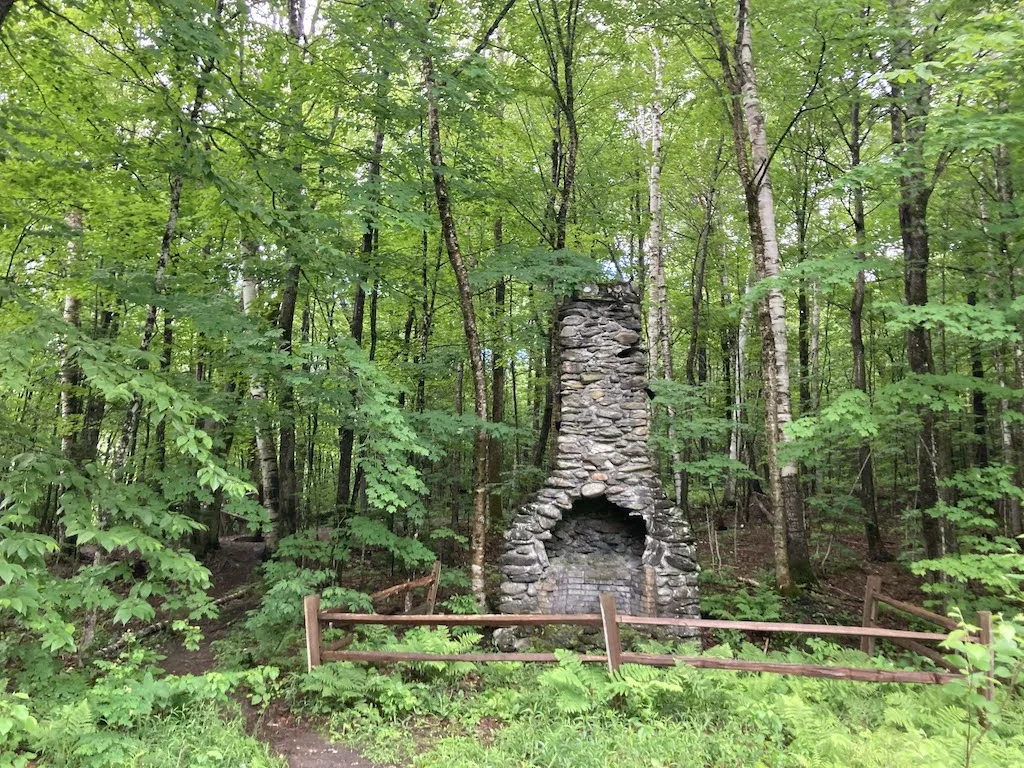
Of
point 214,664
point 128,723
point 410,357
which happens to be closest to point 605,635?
point 128,723

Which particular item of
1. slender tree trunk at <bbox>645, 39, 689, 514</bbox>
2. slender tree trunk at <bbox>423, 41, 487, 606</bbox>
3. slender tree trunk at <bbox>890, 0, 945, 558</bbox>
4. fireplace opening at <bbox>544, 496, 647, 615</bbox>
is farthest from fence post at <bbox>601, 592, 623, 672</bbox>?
slender tree trunk at <bbox>645, 39, 689, 514</bbox>

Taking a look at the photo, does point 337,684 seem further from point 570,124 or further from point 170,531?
point 570,124

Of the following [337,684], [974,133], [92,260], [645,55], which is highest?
[645,55]

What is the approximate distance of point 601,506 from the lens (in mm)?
7484

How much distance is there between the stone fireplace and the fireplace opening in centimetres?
1

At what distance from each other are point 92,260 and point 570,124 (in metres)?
6.83

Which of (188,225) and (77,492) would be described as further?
(188,225)

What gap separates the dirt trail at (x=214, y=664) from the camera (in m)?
3.89

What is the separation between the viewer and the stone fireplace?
6.89 metres

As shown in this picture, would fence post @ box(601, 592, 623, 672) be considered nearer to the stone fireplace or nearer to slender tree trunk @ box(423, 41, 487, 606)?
slender tree trunk @ box(423, 41, 487, 606)

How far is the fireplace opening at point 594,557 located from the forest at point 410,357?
61cm

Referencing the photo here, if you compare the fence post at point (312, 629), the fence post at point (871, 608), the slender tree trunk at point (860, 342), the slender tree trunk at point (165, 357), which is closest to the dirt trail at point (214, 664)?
the fence post at point (312, 629)

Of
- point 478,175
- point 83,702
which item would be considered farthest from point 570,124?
point 83,702

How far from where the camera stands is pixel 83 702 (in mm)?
3529
